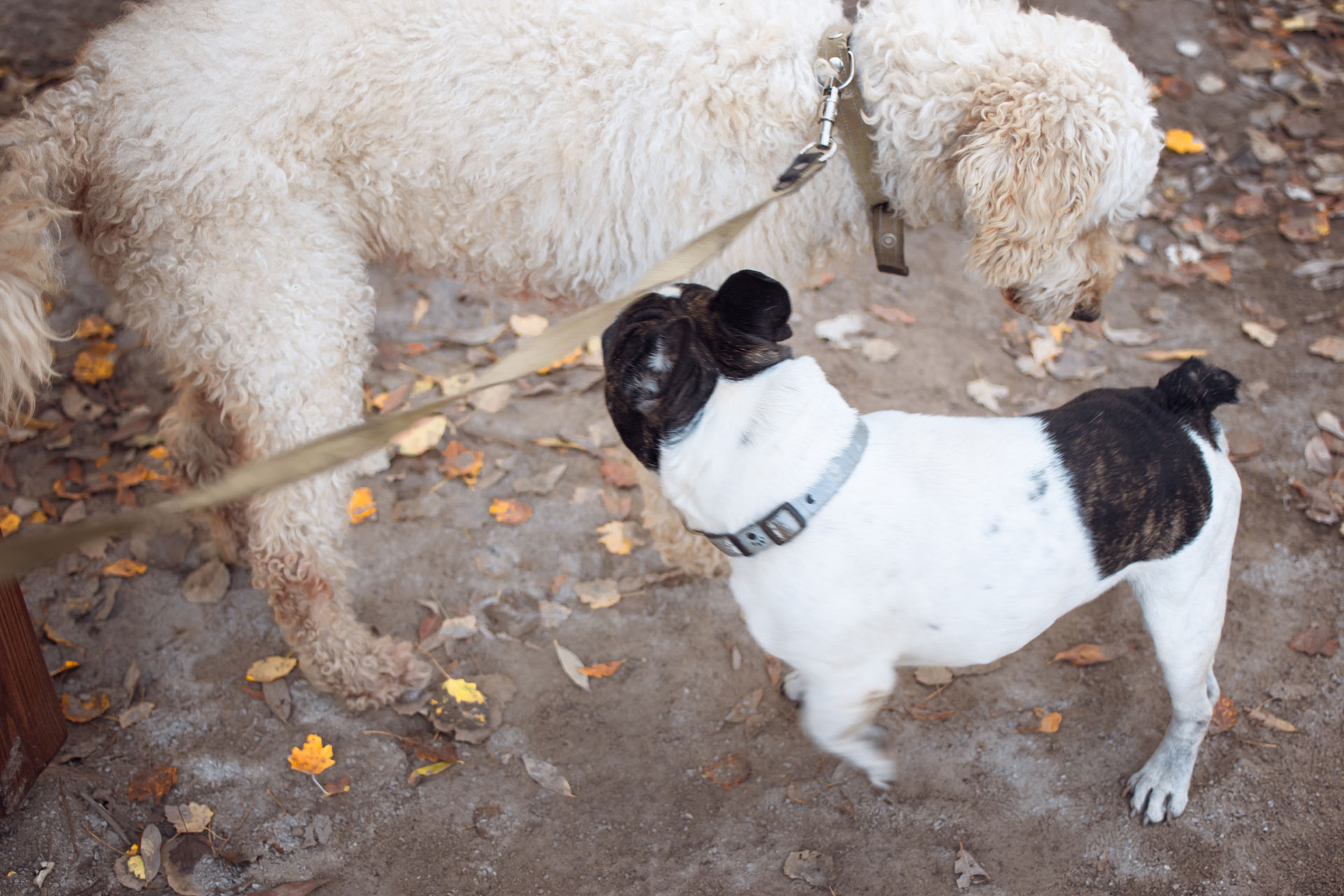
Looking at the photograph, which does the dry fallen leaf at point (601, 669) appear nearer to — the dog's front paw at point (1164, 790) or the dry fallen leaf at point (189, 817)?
the dry fallen leaf at point (189, 817)

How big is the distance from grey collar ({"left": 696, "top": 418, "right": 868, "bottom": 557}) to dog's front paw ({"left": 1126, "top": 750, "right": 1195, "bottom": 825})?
1.46 m

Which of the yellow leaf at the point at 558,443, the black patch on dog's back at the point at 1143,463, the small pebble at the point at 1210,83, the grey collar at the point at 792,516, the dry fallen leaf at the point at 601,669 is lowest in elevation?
the dry fallen leaf at the point at 601,669

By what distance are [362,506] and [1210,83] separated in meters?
5.44

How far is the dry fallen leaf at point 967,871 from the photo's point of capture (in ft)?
7.64

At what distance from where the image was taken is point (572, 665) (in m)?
2.94

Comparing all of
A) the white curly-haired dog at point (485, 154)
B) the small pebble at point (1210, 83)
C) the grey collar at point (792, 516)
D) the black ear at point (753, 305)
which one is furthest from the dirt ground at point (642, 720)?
the small pebble at point (1210, 83)

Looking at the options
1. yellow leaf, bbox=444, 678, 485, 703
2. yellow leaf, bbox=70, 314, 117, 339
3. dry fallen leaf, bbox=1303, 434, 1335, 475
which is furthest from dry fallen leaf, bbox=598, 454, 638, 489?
dry fallen leaf, bbox=1303, 434, 1335, 475

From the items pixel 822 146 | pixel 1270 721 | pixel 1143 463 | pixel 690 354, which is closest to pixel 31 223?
pixel 690 354

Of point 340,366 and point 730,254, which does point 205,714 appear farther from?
point 730,254

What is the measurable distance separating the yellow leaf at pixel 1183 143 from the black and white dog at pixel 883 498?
355 centimetres

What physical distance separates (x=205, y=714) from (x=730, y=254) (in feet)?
7.38

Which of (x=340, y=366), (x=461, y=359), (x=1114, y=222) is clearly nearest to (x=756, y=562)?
(x=340, y=366)

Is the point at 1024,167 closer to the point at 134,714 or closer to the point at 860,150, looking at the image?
the point at 860,150

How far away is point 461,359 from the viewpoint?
4.14 m
